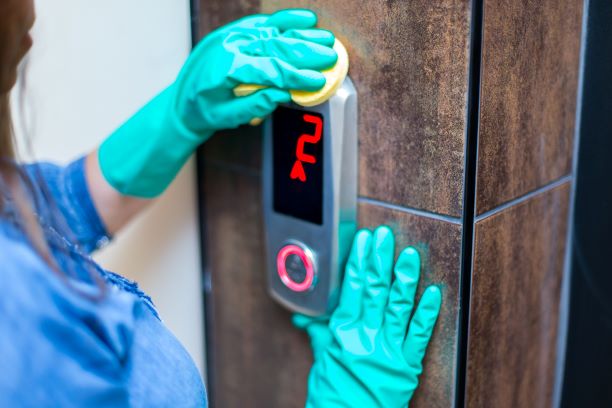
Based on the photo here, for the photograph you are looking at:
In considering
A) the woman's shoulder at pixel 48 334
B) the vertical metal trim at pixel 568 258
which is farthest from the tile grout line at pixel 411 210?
the woman's shoulder at pixel 48 334

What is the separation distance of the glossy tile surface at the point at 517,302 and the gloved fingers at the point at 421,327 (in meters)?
0.05

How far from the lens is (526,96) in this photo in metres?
0.99

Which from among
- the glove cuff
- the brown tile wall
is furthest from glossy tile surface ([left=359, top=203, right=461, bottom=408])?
the glove cuff

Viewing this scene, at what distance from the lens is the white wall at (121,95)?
110 cm

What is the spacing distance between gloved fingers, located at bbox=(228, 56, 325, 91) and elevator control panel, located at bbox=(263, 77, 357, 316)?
0.04m

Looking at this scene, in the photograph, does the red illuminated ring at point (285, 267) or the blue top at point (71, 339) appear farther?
the red illuminated ring at point (285, 267)

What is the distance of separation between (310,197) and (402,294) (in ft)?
0.66

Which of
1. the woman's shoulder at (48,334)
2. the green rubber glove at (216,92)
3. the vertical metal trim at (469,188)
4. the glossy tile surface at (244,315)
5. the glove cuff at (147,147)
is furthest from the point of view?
the glossy tile surface at (244,315)

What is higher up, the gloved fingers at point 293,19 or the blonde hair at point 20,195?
the gloved fingers at point 293,19

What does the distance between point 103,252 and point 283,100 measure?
47 cm

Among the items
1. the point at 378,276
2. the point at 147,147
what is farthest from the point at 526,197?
the point at 147,147

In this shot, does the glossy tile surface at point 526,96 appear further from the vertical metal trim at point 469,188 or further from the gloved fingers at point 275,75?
the gloved fingers at point 275,75

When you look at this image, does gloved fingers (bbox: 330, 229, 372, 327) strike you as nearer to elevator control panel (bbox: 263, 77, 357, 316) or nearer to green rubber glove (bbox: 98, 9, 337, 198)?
elevator control panel (bbox: 263, 77, 357, 316)

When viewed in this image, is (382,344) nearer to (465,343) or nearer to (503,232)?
(465,343)
